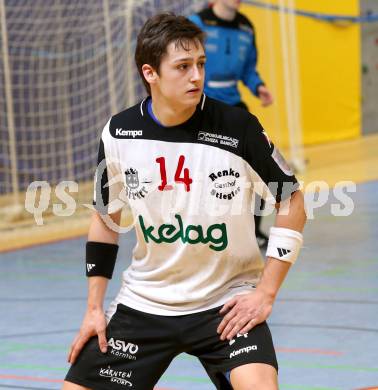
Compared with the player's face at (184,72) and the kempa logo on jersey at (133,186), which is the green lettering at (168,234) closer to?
the kempa logo on jersey at (133,186)

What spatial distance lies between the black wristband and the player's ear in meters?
0.50

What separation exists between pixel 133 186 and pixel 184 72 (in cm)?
36

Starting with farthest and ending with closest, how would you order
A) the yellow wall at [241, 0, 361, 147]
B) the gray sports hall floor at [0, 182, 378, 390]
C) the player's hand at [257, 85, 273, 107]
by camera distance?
the yellow wall at [241, 0, 361, 147], the player's hand at [257, 85, 273, 107], the gray sports hall floor at [0, 182, 378, 390]

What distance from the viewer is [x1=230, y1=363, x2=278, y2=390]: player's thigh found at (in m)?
2.55

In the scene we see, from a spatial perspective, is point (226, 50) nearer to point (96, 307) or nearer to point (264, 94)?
point (264, 94)

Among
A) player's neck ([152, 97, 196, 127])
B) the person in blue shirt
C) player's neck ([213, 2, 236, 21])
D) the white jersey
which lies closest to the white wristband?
the white jersey

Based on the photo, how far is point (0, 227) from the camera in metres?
7.87

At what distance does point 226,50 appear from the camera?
6.66m

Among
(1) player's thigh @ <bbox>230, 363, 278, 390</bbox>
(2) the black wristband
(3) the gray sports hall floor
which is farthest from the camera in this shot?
(3) the gray sports hall floor

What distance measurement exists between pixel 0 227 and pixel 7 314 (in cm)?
281

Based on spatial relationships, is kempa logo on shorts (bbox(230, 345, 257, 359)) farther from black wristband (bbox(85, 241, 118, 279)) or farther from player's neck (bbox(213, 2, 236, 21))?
player's neck (bbox(213, 2, 236, 21))

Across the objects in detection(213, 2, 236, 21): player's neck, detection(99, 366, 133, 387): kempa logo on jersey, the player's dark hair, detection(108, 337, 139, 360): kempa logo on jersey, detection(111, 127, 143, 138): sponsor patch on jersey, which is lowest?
detection(99, 366, 133, 387): kempa logo on jersey

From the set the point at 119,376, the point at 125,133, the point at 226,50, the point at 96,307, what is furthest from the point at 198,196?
the point at 226,50

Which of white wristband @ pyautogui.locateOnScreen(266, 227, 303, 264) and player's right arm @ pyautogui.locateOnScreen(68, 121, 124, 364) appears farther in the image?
player's right arm @ pyautogui.locateOnScreen(68, 121, 124, 364)
